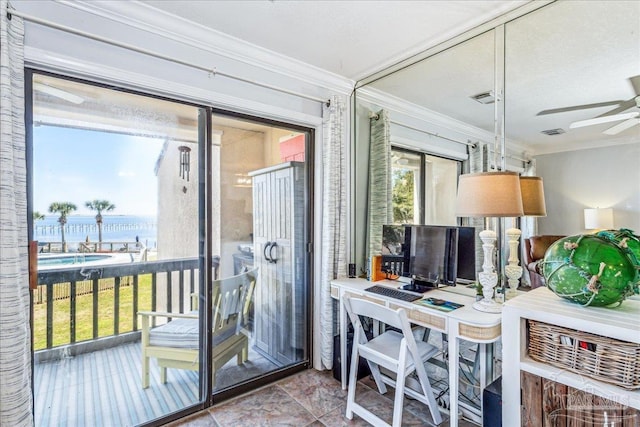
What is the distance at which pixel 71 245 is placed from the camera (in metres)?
1.83

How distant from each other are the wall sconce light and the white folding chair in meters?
1.40

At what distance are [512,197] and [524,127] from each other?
58cm

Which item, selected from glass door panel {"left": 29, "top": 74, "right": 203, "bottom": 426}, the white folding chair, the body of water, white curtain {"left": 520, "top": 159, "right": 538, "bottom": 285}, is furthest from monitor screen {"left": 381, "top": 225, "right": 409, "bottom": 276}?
the body of water

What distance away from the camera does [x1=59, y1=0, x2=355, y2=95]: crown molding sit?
176 centimetres

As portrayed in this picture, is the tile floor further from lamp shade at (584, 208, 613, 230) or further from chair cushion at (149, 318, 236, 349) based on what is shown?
lamp shade at (584, 208, 613, 230)

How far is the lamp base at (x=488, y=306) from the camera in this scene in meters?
1.80

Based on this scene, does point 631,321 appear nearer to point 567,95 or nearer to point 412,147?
point 567,95

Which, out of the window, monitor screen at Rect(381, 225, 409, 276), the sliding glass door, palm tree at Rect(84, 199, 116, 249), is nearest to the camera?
the sliding glass door

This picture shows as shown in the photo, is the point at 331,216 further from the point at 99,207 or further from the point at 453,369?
the point at 99,207

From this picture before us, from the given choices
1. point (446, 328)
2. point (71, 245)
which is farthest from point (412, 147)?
point (71, 245)

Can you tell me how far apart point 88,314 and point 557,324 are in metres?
2.49

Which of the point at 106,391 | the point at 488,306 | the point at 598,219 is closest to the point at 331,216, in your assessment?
the point at 488,306

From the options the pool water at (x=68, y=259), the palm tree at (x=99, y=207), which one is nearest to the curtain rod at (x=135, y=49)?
the palm tree at (x=99, y=207)

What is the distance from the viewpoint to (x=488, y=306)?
1.83m
